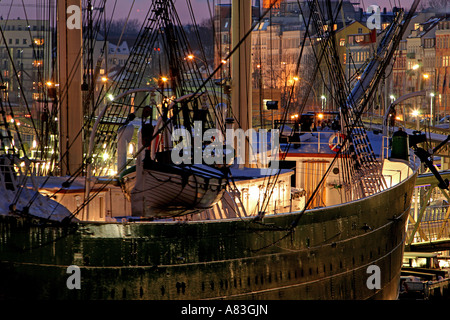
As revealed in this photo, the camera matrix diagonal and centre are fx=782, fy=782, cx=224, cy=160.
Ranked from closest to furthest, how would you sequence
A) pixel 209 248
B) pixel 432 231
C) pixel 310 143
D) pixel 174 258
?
pixel 174 258 < pixel 209 248 < pixel 310 143 < pixel 432 231

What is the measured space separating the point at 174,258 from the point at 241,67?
903 centimetres

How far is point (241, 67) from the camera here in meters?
22.4

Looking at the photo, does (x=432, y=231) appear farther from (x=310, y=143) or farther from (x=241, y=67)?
(x=241, y=67)

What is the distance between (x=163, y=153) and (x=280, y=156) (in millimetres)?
6585

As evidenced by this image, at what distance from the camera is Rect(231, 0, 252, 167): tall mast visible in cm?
2234

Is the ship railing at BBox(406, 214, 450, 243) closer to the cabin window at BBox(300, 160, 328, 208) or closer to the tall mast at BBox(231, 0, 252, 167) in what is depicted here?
the cabin window at BBox(300, 160, 328, 208)

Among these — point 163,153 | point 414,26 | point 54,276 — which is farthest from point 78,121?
point 414,26

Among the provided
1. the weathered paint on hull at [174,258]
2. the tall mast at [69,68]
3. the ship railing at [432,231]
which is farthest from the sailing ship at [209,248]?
the ship railing at [432,231]

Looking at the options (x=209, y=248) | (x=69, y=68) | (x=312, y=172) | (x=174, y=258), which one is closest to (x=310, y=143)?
(x=312, y=172)

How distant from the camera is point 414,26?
83688mm

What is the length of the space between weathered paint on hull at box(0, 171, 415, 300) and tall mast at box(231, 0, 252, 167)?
20.1ft
